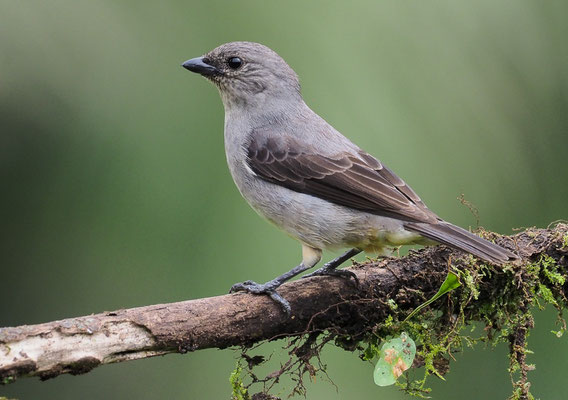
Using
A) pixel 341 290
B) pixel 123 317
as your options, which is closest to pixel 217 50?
pixel 341 290

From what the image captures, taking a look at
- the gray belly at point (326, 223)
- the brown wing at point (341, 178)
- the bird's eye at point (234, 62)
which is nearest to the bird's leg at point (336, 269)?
the gray belly at point (326, 223)

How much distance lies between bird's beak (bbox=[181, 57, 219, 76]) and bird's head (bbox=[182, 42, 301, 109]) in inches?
1.3

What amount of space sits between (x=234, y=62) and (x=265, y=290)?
1893mm

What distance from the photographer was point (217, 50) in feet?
16.1

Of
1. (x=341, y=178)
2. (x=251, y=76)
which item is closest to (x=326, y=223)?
(x=341, y=178)

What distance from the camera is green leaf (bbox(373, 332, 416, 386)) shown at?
3320 millimetres

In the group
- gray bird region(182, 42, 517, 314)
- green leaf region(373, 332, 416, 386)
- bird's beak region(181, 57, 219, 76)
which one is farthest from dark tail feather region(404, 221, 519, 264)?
bird's beak region(181, 57, 219, 76)

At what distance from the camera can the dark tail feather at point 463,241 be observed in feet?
11.8

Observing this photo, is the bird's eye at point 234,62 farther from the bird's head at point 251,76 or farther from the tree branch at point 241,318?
the tree branch at point 241,318

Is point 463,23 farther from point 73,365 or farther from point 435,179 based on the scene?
point 73,365

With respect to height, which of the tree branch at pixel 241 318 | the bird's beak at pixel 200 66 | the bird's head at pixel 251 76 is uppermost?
the bird's head at pixel 251 76

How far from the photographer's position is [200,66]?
475 cm

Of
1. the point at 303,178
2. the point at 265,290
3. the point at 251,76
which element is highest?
the point at 251,76

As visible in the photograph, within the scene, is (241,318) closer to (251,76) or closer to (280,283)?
(280,283)
